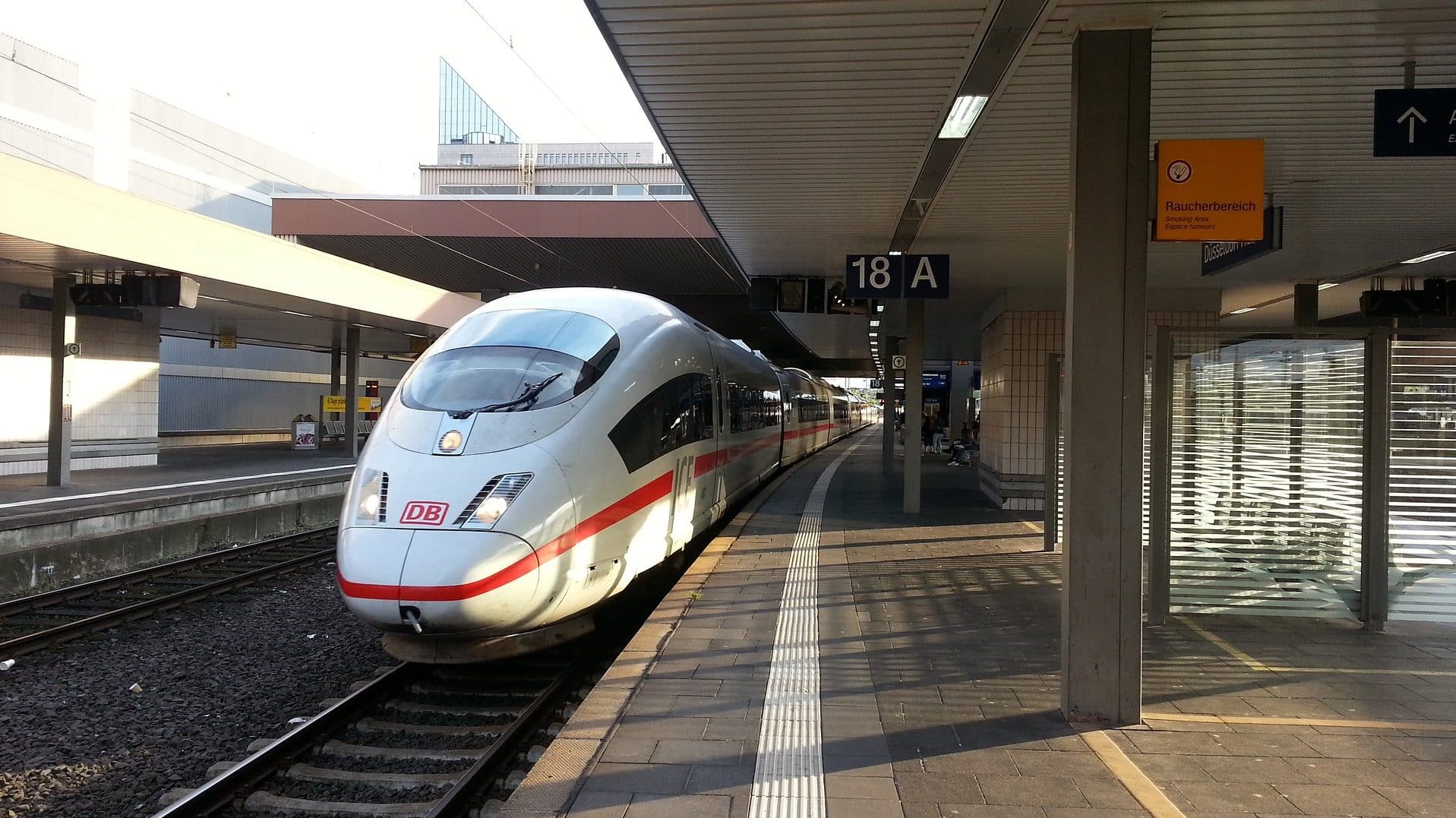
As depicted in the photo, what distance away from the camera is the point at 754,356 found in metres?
16.5

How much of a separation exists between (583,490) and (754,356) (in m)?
10.3

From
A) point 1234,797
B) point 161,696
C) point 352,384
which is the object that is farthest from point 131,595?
point 352,384

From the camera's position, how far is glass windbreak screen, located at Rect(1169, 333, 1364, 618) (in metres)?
7.12

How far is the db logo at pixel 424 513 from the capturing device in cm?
572

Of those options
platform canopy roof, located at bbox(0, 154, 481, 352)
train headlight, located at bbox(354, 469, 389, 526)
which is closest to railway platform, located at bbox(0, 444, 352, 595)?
platform canopy roof, located at bbox(0, 154, 481, 352)

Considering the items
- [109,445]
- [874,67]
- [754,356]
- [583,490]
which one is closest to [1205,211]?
[874,67]

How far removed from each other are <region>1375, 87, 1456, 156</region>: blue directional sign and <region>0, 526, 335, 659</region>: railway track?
35.6 feet

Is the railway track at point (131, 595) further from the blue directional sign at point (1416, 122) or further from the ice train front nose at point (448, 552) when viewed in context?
the blue directional sign at point (1416, 122)

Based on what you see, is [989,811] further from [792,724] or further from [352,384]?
[352,384]

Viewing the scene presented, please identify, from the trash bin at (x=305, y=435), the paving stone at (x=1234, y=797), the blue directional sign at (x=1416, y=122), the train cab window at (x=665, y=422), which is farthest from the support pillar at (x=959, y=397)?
the paving stone at (x=1234, y=797)

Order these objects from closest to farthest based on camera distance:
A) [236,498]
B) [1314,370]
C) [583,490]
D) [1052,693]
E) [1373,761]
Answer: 1. [1373,761]
2. [1052,693]
3. [583,490]
4. [1314,370]
5. [236,498]

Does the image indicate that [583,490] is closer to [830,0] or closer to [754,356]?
[830,0]

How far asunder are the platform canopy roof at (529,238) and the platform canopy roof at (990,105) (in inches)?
397

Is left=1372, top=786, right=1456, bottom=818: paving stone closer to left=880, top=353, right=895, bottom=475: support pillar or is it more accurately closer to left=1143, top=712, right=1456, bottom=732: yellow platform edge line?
left=1143, top=712, right=1456, bottom=732: yellow platform edge line
